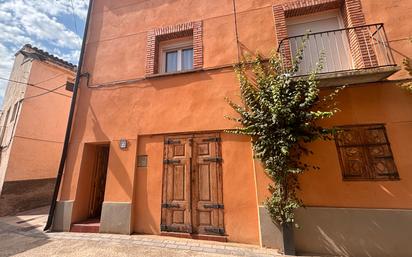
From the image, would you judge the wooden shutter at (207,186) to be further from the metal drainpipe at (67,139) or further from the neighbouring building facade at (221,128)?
the metal drainpipe at (67,139)

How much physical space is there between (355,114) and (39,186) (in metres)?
12.0

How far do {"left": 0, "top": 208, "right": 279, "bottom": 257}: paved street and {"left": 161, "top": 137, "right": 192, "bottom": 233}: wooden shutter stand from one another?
36 centimetres

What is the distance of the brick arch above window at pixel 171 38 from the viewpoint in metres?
5.54

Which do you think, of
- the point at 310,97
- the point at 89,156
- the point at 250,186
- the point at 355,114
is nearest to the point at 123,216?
the point at 89,156

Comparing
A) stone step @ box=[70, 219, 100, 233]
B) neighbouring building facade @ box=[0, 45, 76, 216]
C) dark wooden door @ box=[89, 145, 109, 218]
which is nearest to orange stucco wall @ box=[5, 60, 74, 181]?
neighbouring building facade @ box=[0, 45, 76, 216]

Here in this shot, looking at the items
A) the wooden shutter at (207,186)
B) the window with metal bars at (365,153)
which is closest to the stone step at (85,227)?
the wooden shutter at (207,186)

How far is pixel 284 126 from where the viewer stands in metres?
3.85

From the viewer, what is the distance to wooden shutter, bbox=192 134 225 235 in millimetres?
4520

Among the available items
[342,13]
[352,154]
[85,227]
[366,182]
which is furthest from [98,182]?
[342,13]

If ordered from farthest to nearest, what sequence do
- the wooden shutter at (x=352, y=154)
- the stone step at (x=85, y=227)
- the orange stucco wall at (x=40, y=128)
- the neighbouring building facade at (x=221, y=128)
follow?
the orange stucco wall at (x=40, y=128)
the stone step at (x=85, y=227)
the wooden shutter at (x=352, y=154)
the neighbouring building facade at (x=221, y=128)

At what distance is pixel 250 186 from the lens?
176 inches

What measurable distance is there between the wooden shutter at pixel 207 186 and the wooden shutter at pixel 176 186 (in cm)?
19

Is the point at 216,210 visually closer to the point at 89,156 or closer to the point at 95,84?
the point at 89,156

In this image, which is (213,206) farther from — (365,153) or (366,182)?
(365,153)
